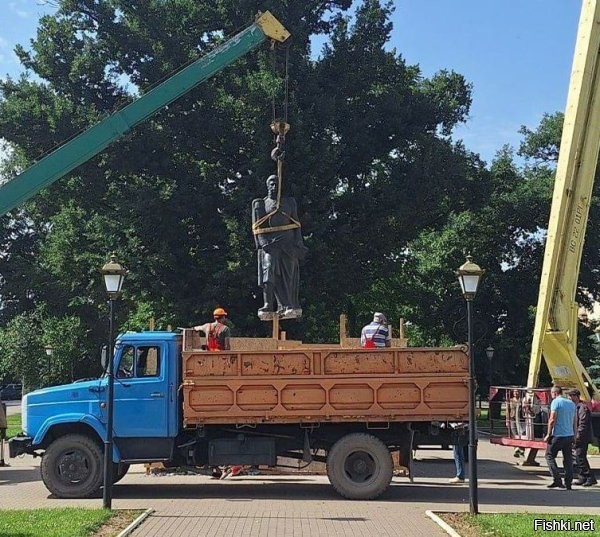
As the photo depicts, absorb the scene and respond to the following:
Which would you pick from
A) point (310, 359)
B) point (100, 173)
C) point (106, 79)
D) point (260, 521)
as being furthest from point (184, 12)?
point (260, 521)

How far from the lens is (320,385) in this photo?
1306 cm

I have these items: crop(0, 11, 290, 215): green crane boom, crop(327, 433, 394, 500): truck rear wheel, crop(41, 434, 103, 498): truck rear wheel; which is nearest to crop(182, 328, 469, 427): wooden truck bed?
crop(327, 433, 394, 500): truck rear wheel

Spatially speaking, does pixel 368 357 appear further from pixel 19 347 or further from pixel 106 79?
pixel 19 347

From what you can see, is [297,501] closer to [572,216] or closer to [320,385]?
[320,385]

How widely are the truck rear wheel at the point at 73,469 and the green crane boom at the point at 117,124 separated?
742 centimetres

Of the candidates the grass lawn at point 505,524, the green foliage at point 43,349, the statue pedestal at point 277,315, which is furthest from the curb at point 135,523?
the green foliage at point 43,349

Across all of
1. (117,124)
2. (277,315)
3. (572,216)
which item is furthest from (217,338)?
(572,216)

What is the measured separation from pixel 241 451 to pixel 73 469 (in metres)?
2.73

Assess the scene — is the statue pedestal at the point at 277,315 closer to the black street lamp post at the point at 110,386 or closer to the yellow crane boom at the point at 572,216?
the black street lamp post at the point at 110,386

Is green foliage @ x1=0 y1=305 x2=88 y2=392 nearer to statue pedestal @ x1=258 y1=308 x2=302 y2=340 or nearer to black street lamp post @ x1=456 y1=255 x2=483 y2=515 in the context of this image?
statue pedestal @ x1=258 y1=308 x2=302 y2=340

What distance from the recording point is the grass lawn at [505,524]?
965 cm

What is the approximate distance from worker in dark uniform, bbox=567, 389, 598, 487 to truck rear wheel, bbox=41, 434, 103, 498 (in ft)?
27.9

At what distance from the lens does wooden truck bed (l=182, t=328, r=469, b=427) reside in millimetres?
13023

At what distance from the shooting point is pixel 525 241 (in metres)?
Result: 41.8
